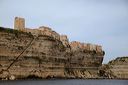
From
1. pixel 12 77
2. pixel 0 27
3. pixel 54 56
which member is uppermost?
pixel 0 27

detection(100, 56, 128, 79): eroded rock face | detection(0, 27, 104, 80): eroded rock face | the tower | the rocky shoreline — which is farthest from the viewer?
detection(100, 56, 128, 79): eroded rock face

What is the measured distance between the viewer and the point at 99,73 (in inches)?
5276

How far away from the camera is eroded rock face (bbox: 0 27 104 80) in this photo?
3290 inches

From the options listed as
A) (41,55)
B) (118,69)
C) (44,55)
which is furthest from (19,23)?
(118,69)

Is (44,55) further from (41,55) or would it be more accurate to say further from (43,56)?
(41,55)

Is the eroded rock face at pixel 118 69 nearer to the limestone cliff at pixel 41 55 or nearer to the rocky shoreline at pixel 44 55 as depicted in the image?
the rocky shoreline at pixel 44 55

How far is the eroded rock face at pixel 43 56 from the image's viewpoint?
8357 centimetres

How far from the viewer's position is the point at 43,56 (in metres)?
96.1

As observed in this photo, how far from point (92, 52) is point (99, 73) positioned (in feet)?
36.6

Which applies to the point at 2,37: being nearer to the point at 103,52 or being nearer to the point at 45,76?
the point at 45,76

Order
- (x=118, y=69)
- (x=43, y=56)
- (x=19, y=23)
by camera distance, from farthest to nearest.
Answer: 1. (x=118, y=69)
2. (x=43, y=56)
3. (x=19, y=23)

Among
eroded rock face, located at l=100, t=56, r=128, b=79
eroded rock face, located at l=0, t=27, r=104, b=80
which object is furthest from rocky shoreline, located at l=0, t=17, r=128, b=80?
→ eroded rock face, located at l=100, t=56, r=128, b=79

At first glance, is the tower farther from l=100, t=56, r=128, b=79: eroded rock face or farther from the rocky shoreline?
l=100, t=56, r=128, b=79: eroded rock face

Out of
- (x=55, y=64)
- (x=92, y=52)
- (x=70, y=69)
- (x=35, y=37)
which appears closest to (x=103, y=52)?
(x=92, y=52)
